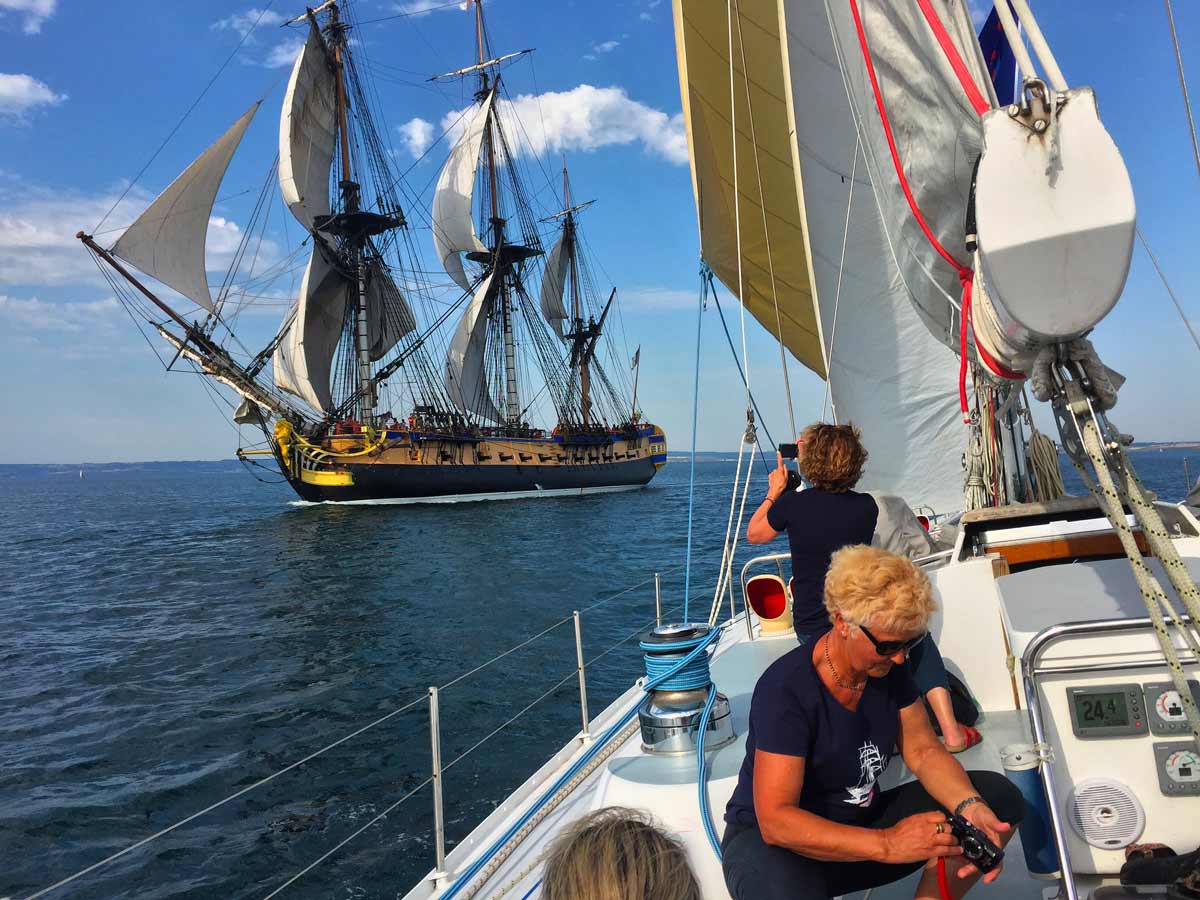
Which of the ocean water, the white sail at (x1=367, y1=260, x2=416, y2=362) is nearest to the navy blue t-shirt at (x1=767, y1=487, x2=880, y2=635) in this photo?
the ocean water

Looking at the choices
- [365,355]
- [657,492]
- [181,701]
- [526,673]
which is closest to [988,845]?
[526,673]

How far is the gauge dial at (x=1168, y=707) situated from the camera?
188cm

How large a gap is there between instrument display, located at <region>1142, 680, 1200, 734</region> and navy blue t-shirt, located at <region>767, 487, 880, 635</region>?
933 millimetres

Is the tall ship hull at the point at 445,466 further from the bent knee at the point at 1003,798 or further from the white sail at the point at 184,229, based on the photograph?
the bent knee at the point at 1003,798

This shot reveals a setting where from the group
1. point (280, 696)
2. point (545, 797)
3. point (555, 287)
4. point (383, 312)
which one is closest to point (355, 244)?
point (383, 312)

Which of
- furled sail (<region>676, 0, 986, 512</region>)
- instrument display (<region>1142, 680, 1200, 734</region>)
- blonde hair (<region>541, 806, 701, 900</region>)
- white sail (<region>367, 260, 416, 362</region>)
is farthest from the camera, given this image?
white sail (<region>367, 260, 416, 362</region>)

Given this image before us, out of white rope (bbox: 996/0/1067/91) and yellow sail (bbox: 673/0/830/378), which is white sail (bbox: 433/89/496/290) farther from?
white rope (bbox: 996/0/1067/91)

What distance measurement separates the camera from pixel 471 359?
166 feet

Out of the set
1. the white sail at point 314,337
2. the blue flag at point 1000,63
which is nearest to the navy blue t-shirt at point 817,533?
the blue flag at point 1000,63

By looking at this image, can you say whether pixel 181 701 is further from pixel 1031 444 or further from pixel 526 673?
pixel 1031 444

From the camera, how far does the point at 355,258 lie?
143 feet

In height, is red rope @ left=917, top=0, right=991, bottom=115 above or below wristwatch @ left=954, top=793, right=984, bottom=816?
above

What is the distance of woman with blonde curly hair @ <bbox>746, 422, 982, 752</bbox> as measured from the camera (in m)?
2.63

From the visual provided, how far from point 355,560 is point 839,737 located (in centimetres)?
2182
